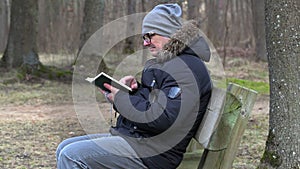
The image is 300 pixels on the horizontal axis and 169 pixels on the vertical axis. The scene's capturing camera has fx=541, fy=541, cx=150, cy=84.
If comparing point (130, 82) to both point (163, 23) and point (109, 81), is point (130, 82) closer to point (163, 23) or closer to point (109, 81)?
point (109, 81)

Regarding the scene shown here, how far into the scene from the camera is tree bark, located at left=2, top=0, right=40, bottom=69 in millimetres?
12102

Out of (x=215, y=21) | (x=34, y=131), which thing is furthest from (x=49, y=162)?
(x=215, y=21)

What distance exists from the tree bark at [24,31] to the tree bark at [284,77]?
8680 mm

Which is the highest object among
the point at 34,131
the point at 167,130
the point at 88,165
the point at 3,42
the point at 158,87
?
the point at 158,87

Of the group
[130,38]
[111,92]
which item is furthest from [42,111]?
[130,38]

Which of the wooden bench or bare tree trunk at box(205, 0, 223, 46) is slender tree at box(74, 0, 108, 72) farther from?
the wooden bench

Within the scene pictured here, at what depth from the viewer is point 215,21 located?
19.6 m

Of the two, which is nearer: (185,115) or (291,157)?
(185,115)

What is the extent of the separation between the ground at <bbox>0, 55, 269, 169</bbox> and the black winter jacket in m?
0.27

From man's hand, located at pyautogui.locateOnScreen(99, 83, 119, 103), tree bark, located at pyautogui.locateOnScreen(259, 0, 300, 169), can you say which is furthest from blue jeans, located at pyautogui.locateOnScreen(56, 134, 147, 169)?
tree bark, located at pyautogui.locateOnScreen(259, 0, 300, 169)

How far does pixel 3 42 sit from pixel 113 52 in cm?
673

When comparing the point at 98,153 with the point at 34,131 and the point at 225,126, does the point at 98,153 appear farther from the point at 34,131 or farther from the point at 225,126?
the point at 34,131

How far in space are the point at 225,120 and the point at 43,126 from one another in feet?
15.2

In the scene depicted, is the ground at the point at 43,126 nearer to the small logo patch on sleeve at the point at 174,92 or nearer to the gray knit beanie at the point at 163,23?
the small logo patch on sleeve at the point at 174,92
